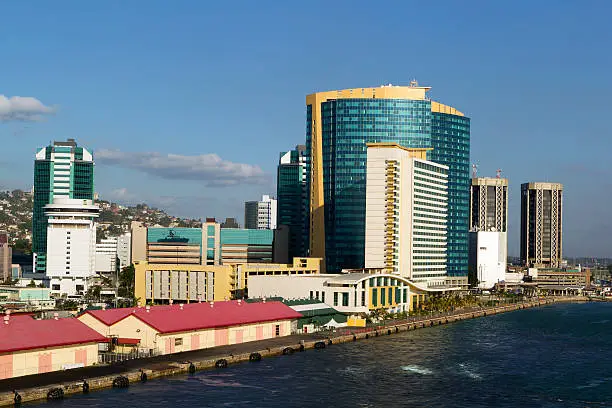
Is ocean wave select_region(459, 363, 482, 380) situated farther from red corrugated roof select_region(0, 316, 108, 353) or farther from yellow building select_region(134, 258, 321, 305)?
yellow building select_region(134, 258, 321, 305)

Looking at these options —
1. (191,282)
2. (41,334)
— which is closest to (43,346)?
(41,334)

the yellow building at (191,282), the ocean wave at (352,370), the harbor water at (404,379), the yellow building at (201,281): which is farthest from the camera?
the yellow building at (201,281)

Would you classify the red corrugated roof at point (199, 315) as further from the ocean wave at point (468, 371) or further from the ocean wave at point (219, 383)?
the ocean wave at point (468, 371)

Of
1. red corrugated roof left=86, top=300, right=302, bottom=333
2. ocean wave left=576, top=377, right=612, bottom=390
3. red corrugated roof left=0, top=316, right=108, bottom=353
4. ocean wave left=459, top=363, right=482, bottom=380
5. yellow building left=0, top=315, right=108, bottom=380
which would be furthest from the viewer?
red corrugated roof left=86, top=300, right=302, bottom=333

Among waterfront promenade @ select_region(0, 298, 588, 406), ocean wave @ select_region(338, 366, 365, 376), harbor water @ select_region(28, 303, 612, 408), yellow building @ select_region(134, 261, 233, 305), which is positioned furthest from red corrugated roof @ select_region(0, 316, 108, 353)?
yellow building @ select_region(134, 261, 233, 305)

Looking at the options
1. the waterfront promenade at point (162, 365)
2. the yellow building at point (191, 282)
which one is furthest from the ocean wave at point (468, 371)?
the yellow building at point (191, 282)
